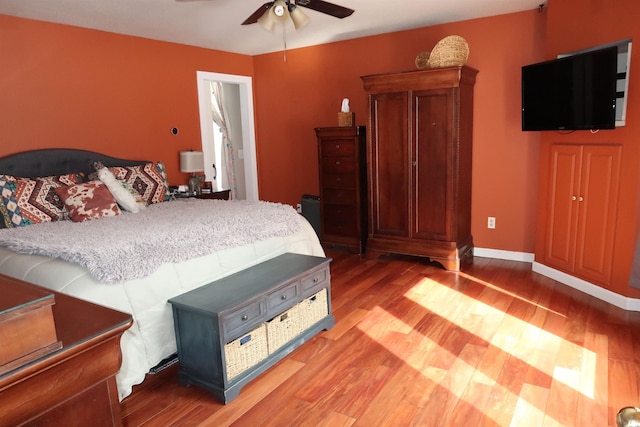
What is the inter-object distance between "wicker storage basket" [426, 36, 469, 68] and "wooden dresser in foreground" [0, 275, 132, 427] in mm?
3894

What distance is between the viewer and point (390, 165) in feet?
14.6

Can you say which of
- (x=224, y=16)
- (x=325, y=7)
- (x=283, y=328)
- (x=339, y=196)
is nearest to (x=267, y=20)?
(x=325, y=7)

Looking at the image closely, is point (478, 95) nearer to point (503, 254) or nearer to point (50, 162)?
point (503, 254)

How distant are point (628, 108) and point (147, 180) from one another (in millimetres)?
3943

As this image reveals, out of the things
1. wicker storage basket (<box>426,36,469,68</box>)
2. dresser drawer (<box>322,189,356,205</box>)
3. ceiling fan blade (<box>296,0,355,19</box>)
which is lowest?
dresser drawer (<box>322,189,356,205</box>)

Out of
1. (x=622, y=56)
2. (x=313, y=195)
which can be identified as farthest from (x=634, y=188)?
(x=313, y=195)

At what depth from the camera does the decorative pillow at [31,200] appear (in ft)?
10.7

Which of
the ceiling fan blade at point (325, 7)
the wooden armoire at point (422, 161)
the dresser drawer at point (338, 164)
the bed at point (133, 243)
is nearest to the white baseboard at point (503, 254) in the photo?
the wooden armoire at point (422, 161)

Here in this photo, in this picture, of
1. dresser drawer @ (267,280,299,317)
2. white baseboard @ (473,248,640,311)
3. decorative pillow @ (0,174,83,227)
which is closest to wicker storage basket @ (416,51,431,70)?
white baseboard @ (473,248,640,311)

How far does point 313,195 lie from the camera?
18.8 ft

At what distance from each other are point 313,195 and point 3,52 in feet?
11.2

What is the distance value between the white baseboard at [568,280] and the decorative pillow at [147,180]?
10.6ft

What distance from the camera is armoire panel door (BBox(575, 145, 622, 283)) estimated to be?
130 inches

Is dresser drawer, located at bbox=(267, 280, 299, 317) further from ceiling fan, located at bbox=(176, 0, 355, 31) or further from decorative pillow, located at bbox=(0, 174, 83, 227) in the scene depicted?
decorative pillow, located at bbox=(0, 174, 83, 227)
